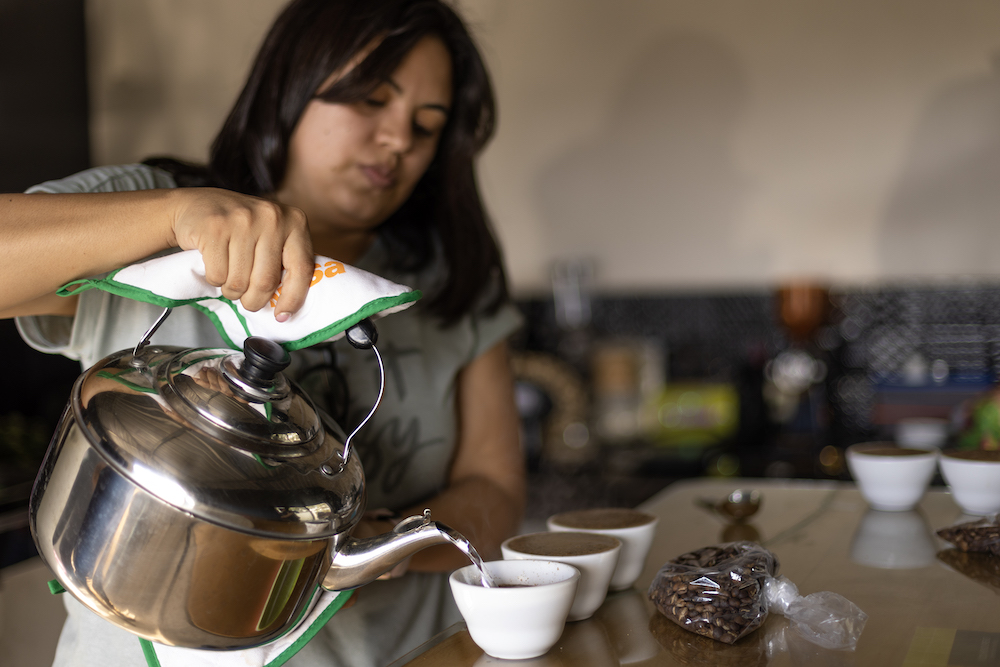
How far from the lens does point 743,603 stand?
2.31 ft

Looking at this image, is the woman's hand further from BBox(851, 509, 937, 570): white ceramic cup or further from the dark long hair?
BBox(851, 509, 937, 570): white ceramic cup

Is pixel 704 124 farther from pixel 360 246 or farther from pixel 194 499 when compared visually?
pixel 194 499

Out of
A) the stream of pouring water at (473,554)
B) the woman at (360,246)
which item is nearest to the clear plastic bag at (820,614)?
the stream of pouring water at (473,554)

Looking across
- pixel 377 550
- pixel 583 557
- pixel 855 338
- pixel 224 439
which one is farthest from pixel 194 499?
pixel 855 338

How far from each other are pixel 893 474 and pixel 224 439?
0.84 m

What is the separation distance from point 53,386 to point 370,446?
5.73ft

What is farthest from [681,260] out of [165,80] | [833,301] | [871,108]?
[165,80]

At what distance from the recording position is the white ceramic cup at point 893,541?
907 millimetres

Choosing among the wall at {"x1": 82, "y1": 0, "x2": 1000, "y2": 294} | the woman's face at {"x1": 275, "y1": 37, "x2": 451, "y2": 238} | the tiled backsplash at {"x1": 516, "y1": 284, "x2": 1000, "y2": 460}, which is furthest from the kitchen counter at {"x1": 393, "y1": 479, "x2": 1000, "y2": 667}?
the wall at {"x1": 82, "y1": 0, "x2": 1000, "y2": 294}

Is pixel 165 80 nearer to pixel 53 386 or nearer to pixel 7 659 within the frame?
pixel 53 386

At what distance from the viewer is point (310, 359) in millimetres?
1104

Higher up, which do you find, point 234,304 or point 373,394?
point 234,304

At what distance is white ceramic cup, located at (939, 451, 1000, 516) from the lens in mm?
1011

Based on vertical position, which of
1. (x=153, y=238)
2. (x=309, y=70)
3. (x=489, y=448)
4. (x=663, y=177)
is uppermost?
(x=309, y=70)
